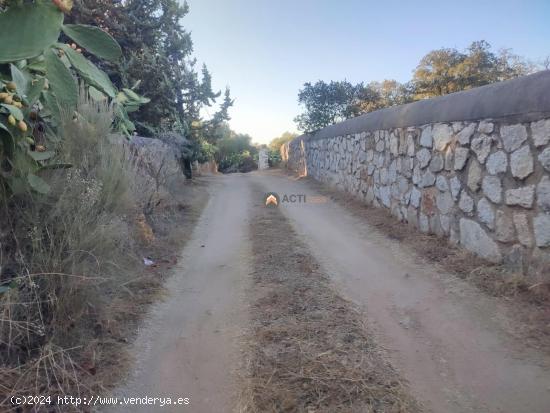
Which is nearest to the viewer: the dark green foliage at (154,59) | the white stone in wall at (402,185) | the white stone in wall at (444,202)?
the white stone in wall at (444,202)

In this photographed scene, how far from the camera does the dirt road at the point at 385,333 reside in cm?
222

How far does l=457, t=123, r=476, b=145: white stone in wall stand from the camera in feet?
14.1

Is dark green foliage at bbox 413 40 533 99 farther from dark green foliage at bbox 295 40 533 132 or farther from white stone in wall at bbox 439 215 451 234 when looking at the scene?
A: white stone in wall at bbox 439 215 451 234

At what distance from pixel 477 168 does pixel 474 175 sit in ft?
0.27

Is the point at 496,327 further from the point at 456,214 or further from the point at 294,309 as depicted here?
the point at 456,214

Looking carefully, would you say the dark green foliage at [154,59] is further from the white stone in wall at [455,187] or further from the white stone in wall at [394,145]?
the white stone in wall at [455,187]

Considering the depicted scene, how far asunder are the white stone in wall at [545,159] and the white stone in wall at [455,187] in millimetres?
1207

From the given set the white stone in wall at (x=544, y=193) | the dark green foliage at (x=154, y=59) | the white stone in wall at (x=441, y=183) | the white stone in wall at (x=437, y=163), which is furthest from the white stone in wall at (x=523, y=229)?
the dark green foliage at (x=154, y=59)

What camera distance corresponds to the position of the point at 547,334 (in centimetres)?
269

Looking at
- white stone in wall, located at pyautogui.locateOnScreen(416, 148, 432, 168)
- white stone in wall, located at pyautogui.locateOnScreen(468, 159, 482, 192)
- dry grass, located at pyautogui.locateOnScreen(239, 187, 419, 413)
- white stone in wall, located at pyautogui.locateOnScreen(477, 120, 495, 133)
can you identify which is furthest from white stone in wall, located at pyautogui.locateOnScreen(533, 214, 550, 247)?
white stone in wall, located at pyautogui.locateOnScreen(416, 148, 432, 168)

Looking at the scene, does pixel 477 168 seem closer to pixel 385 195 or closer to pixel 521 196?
pixel 521 196

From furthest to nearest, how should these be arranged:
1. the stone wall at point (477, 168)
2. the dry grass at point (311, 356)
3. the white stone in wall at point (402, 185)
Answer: the white stone in wall at point (402, 185) → the stone wall at point (477, 168) → the dry grass at point (311, 356)

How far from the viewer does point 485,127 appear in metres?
4.08

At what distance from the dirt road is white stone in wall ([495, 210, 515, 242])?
1.96 feet
